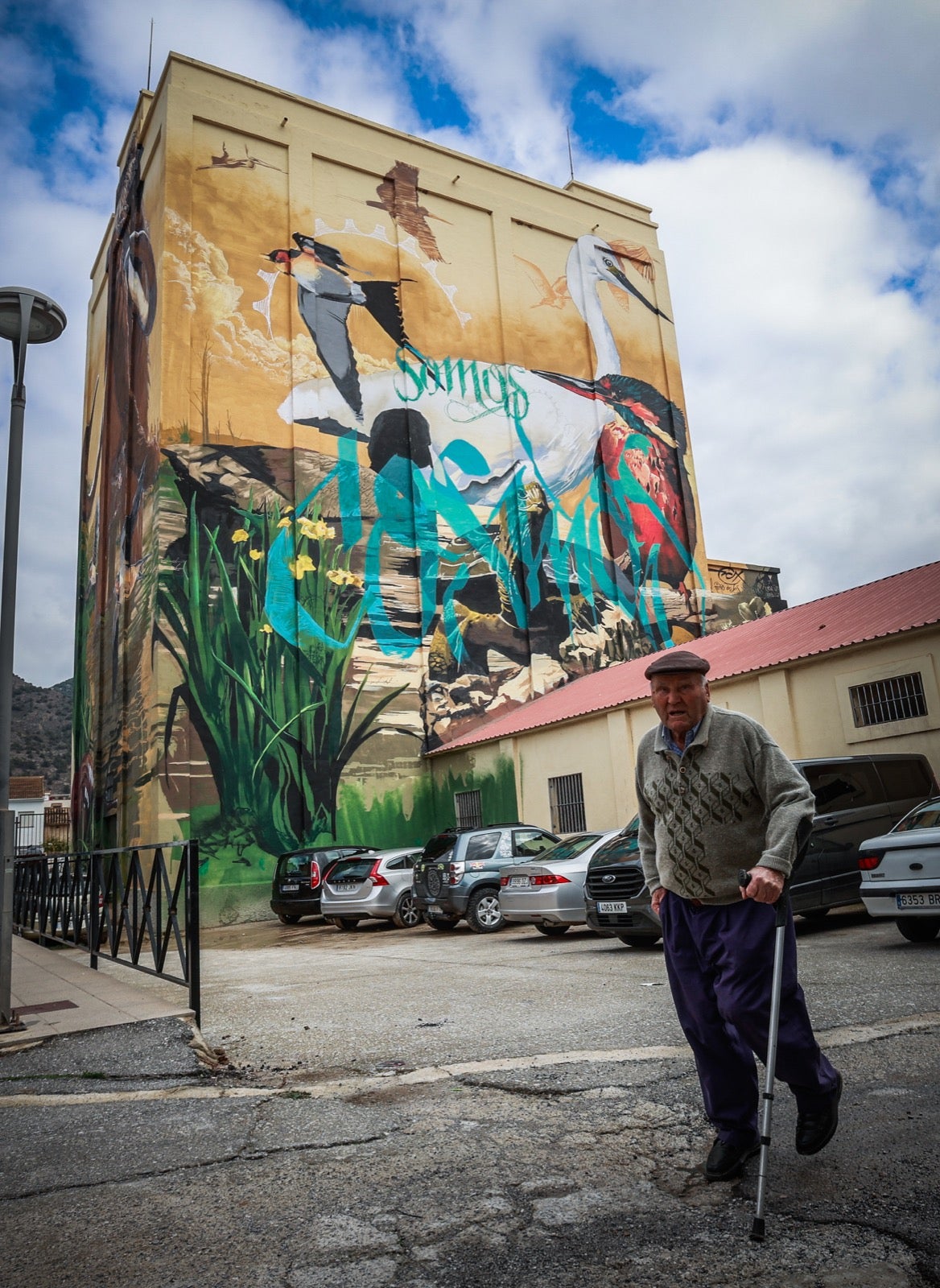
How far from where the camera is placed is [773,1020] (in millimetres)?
3301

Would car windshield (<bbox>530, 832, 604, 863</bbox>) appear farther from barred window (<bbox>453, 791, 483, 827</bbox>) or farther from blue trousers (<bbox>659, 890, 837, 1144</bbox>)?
barred window (<bbox>453, 791, 483, 827</bbox>)

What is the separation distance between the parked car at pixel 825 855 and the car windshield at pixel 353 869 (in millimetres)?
6454

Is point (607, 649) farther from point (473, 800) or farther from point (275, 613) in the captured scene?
point (275, 613)

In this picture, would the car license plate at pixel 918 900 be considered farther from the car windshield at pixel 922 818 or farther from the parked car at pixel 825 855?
the parked car at pixel 825 855

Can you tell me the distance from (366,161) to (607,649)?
16640 mm

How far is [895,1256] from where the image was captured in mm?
2680

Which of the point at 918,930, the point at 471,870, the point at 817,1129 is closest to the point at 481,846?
the point at 471,870

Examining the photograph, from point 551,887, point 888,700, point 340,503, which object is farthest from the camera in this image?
point 340,503

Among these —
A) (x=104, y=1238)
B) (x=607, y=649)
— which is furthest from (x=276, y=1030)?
(x=607, y=649)

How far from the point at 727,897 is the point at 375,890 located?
13994 millimetres

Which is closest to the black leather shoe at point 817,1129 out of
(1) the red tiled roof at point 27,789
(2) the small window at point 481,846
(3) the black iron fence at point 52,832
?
(2) the small window at point 481,846

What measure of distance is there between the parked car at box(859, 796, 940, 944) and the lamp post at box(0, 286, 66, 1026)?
25.0 ft

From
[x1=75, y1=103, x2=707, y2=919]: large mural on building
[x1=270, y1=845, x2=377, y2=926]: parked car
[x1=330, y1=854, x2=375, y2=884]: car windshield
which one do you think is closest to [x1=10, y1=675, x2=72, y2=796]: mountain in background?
[x1=75, y1=103, x2=707, y2=919]: large mural on building

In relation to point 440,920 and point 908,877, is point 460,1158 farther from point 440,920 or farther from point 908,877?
point 440,920
